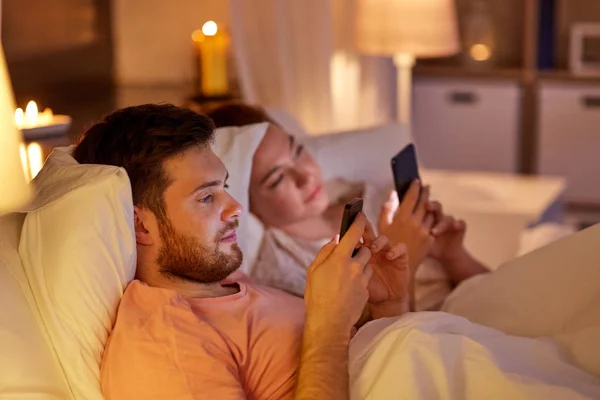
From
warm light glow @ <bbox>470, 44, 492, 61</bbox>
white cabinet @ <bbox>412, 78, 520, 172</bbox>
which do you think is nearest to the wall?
white cabinet @ <bbox>412, 78, 520, 172</bbox>

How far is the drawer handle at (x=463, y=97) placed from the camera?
13.3 feet

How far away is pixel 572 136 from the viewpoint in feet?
12.8

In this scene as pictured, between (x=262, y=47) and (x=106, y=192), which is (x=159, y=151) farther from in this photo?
(x=262, y=47)

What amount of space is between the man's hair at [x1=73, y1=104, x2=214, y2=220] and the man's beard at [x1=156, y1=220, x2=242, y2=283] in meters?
0.04

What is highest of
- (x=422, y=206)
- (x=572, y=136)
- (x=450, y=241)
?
(x=422, y=206)

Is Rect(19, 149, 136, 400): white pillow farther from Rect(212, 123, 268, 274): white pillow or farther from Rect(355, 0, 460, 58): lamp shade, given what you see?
Rect(355, 0, 460, 58): lamp shade

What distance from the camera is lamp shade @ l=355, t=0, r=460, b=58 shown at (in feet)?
10.4

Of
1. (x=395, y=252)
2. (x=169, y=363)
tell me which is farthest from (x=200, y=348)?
(x=395, y=252)

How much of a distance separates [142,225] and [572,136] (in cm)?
292

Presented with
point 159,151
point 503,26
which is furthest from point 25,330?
point 503,26

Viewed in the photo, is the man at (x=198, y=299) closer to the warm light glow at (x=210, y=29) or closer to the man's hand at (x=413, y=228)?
Answer: the man's hand at (x=413, y=228)

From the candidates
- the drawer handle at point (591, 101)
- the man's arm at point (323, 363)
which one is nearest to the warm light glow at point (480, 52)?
the drawer handle at point (591, 101)

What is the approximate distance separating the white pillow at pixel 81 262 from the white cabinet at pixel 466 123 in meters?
2.93

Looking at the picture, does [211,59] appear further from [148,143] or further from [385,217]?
[148,143]
